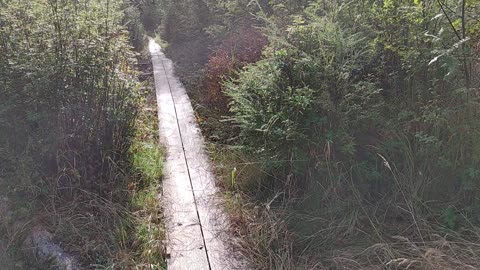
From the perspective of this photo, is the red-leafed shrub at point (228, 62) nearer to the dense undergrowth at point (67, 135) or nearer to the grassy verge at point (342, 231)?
the dense undergrowth at point (67, 135)

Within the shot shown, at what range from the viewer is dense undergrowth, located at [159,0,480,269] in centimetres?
270

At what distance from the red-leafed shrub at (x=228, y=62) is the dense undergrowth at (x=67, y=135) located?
1663mm

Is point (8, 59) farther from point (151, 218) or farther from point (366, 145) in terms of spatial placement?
point (366, 145)

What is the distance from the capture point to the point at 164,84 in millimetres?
7922

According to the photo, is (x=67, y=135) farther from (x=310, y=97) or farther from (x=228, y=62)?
(x=228, y=62)

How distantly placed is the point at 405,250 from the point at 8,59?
139 inches

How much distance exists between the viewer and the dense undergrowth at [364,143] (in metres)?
2.70

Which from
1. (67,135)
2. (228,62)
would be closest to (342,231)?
(67,135)

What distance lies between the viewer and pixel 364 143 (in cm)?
327

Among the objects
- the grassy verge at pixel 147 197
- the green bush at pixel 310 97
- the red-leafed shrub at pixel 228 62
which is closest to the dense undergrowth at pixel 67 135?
the grassy verge at pixel 147 197

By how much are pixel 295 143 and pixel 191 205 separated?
3.28ft

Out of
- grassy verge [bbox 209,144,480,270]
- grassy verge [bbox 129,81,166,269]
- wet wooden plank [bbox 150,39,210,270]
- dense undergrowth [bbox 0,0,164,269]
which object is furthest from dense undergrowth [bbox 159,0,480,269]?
dense undergrowth [bbox 0,0,164,269]

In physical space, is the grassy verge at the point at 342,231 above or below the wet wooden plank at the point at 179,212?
above

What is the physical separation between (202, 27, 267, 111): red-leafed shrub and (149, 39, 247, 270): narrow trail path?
44 cm
